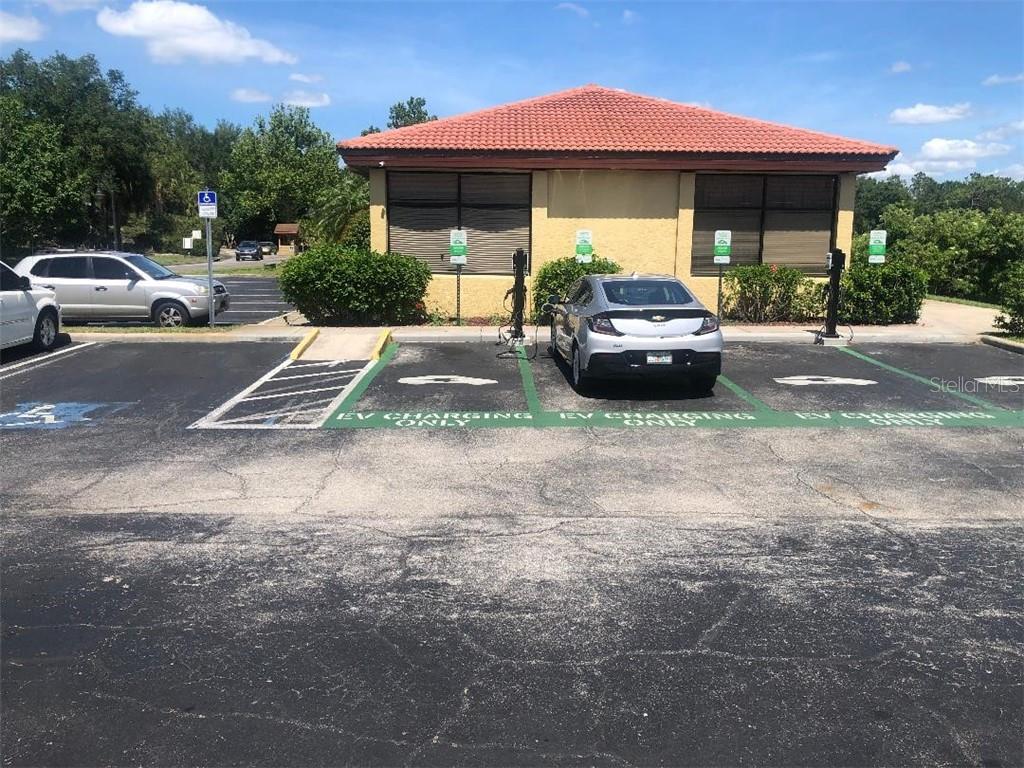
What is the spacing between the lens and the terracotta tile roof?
1755 centimetres

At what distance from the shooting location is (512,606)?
15.0ft

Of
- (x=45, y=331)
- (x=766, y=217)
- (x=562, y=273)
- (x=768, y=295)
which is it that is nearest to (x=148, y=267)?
(x=45, y=331)

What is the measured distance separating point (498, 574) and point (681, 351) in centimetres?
558

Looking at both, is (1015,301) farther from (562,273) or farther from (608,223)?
(562,273)

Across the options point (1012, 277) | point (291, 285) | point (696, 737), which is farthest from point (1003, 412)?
point (291, 285)

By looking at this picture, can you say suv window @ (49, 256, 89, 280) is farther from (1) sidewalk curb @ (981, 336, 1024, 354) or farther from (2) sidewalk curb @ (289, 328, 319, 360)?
(1) sidewalk curb @ (981, 336, 1024, 354)

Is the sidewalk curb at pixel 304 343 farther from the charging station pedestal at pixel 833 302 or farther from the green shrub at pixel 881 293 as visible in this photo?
the green shrub at pixel 881 293

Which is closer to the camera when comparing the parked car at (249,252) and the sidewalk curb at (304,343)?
the sidewalk curb at (304,343)

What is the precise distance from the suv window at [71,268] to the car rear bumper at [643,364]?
12.1m

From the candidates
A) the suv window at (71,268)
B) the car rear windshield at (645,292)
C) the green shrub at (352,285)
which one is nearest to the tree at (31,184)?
the suv window at (71,268)

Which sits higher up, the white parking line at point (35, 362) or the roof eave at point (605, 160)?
the roof eave at point (605, 160)

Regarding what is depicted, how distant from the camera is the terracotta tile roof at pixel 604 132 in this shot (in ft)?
57.6

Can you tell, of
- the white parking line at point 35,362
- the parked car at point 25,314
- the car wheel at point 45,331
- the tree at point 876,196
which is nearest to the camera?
the white parking line at point 35,362

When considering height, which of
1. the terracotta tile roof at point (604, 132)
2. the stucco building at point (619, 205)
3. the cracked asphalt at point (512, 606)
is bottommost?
the cracked asphalt at point (512, 606)
